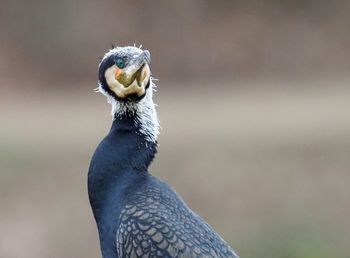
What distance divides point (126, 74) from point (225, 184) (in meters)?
11.1

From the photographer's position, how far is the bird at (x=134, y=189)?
8.19 metres

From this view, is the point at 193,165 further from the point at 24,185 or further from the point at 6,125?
the point at 6,125

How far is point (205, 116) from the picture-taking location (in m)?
25.3

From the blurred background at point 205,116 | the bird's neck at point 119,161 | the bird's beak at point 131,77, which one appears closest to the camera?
the bird's beak at point 131,77

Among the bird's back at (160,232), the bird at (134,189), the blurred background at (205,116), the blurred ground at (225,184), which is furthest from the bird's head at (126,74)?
the blurred background at (205,116)

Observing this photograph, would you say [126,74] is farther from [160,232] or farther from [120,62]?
[160,232]

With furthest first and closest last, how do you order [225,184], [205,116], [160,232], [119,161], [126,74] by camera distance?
1. [205,116]
2. [225,184]
3. [119,161]
4. [126,74]
5. [160,232]

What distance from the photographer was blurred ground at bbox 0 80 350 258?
60.3 feet

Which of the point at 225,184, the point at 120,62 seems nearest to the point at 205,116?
the point at 225,184

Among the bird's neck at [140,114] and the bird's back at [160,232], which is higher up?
the bird's neck at [140,114]

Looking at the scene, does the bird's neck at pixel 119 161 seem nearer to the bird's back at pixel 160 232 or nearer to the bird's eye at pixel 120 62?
the bird's back at pixel 160 232

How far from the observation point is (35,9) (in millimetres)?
32562

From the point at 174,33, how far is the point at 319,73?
3909mm

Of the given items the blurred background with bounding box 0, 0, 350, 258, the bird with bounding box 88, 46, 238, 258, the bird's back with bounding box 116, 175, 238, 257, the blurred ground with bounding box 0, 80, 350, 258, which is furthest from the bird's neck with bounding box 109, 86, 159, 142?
the blurred background with bounding box 0, 0, 350, 258
